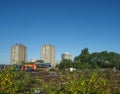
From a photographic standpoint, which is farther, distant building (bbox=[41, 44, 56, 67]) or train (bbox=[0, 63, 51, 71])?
distant building (bbox=[41, 44, 56, 67])

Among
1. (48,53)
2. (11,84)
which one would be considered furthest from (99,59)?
(11,84)

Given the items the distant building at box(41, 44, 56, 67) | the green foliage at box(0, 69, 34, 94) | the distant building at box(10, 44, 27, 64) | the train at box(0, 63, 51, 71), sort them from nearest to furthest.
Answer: the green foliage at box(0, 69, 34, 94), the train at box(0, 63, 51, 71), the distant building at box(10, 44, 27, 64), the distant building at box(41, 44, 56, 67)

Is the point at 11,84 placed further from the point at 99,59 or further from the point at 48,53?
the point at 48,53

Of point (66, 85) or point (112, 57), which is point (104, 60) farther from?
point (66, 85)

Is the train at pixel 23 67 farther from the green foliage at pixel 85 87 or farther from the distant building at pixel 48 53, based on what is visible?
the distant building at pixel 48 53

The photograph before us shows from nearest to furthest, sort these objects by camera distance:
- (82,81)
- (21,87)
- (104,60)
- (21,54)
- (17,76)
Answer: (82,81) → (21,87) → (17,76) → (104,60) → (21,54)

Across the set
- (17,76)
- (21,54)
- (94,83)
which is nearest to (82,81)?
(94,83)

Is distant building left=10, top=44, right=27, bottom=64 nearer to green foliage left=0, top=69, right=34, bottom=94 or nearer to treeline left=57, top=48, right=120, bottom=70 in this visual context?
treeline left=57, top=48, right=120, bottom=70

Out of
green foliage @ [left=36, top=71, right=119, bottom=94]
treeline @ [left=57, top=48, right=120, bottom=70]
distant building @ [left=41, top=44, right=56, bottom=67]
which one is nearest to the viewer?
green foliage @ [left=36, top=71, right=119, bottom=94]

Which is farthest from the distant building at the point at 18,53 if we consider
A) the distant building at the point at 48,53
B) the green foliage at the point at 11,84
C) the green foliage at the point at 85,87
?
the green foliage at the point at 85,87

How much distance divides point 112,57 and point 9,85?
3965 inches

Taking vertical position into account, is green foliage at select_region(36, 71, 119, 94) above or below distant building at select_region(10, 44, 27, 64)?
below

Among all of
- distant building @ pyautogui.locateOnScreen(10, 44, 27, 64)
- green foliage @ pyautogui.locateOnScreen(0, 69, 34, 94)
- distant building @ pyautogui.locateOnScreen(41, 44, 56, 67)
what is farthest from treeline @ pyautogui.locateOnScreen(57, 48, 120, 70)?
green foliage @ pyautogui.locateOnScreen(0, 69, 34, 94)

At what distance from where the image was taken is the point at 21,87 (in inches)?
317
